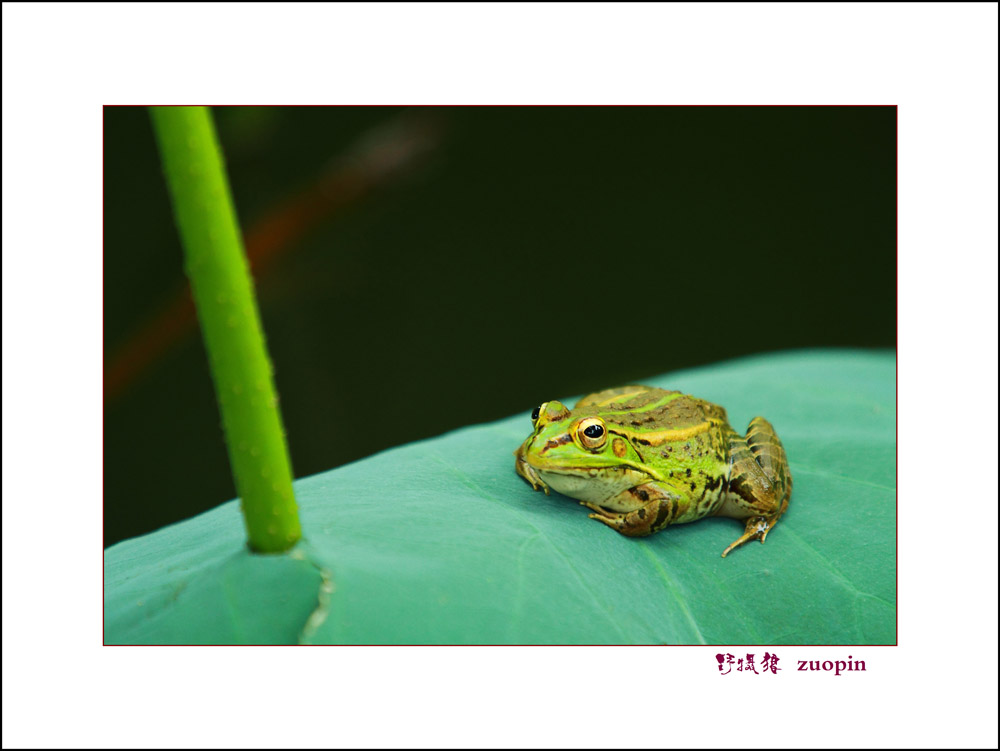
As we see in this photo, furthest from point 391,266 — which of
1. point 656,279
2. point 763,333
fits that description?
point 763,333

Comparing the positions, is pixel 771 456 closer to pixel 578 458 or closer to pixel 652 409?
pixel 652 409

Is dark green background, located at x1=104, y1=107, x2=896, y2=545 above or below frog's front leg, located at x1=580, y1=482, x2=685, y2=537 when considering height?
above

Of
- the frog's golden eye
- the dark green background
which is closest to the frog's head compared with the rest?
the frog's golden eye

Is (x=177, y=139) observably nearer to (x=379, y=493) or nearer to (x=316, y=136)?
(x=379, y=493)

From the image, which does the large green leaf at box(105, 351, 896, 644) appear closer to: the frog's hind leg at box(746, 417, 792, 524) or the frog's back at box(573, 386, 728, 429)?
the frog's hind leg at box(746, 417, 792, 524)

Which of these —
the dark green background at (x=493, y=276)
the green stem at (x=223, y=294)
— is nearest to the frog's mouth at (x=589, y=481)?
the green stem at (x=223, y=294)

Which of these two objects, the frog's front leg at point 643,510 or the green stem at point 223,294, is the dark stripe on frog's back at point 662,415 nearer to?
the frog's front leg at point 643,510

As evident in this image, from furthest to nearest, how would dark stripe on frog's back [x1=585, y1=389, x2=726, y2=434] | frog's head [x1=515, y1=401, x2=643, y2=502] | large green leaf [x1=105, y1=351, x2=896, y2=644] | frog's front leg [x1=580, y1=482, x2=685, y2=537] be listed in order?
dark stripe on frog's back [x1=585, y1=389, x2=726, y2=434] → frog's head [x1=515, y1=401, x2=643, y2=502] → frog's front leg [x1=580, y1=482, x2=685, y2=537] → large green leaf [x1=105, y1=351, x2=896, y2=644]

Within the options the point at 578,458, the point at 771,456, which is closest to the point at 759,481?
the point at 771,456
